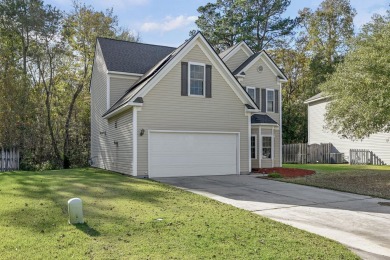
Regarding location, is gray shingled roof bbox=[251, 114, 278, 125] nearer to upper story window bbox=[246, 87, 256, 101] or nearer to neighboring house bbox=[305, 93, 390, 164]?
upper story window bbox=[246, 87, 256, 101]

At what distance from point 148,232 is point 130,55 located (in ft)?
54.1

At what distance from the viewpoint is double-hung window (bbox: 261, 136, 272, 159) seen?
818 inches

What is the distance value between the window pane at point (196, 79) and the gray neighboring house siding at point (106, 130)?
324cm

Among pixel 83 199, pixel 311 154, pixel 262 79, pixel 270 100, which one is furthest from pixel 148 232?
pixel 311 154

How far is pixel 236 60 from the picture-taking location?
74.2 feet

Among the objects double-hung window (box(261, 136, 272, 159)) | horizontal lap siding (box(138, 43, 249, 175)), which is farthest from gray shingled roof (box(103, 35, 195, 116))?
double-hung window (box(261, 136, 272, 159))

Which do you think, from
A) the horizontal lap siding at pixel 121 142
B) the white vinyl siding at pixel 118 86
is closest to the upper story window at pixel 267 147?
the white vinyl siding at pixel 118 86

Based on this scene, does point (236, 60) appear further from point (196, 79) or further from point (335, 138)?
point (335, 138)

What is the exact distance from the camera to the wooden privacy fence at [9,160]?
21.8 metres

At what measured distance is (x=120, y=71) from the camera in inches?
758

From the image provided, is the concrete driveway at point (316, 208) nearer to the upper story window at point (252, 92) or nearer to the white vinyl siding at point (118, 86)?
the white vinyl siding at point (118, 86)

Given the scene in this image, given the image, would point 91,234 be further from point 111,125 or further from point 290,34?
point 290,34

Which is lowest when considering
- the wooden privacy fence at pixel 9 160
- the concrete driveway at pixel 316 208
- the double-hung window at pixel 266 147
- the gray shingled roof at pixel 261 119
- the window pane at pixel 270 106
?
the concrete driveway at pixel 316 208

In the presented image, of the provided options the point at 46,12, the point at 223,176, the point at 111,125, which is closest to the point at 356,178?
the point at 223,176
